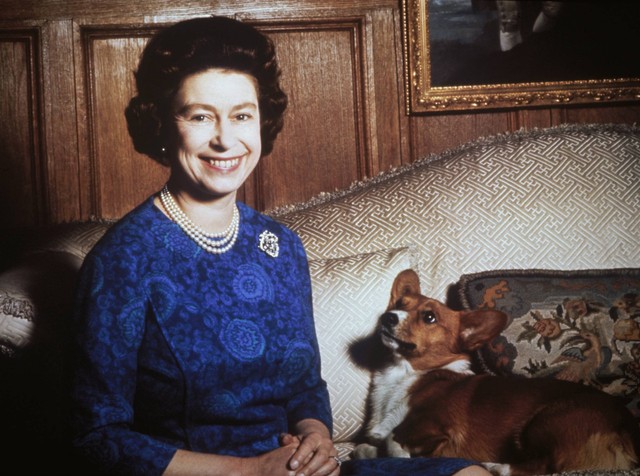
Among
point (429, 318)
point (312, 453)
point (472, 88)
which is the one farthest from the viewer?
point (472, 88)

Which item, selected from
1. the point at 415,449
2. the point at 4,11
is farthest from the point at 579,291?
the point at 4,11

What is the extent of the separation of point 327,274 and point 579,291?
0.55m

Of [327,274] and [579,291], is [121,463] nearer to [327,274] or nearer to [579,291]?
[327,274]

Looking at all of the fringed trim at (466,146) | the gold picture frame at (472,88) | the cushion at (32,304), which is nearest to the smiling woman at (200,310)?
the cushion at (32,304)

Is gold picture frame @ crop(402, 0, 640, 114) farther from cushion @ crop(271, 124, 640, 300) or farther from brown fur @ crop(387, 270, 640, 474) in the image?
brown fur @ crop(387, 270, 640, 474)

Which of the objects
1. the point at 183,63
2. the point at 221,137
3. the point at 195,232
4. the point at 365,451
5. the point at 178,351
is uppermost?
the point at 183,63

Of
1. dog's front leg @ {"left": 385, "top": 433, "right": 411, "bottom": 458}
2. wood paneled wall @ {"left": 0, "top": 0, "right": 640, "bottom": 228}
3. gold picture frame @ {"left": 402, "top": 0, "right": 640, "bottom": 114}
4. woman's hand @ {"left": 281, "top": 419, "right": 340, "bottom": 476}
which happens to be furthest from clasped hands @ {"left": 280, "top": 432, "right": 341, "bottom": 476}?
gold picture frame @ {"left": 402, "top": 0, "right": 640, "bottom": 114}

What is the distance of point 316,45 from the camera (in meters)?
2.03

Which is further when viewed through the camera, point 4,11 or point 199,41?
point 4,11

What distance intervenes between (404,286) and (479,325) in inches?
7.0

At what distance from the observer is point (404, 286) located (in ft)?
4.82

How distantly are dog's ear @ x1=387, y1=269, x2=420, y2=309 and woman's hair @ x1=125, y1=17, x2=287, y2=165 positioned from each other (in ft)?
1.52

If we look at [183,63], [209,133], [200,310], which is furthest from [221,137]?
[200,310]

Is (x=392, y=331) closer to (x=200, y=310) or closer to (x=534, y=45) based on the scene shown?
(x=200, y=310)
